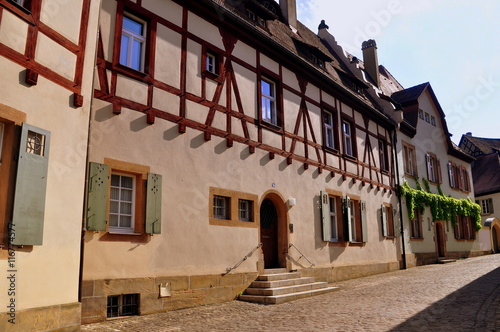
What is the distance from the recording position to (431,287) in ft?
38.4

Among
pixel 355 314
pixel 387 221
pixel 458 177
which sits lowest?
pixel 355 314

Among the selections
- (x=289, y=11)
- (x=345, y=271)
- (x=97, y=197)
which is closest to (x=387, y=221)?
(x=345, y=271)

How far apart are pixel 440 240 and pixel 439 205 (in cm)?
203

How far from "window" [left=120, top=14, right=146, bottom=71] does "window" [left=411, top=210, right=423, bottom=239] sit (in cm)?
1643

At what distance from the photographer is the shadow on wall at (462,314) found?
6.61 meters

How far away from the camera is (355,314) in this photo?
7.98 meters

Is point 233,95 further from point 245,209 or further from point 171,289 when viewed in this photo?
point 171,289

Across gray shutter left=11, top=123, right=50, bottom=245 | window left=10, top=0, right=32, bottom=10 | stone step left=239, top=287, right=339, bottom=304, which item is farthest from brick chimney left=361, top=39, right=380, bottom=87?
gray shutter left=11, top=123, right=50, bottom=245

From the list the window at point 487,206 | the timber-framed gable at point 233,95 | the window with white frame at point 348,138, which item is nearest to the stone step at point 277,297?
the timber-framed gable at point 233,95

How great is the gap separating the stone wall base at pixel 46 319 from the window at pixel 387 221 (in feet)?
45.5

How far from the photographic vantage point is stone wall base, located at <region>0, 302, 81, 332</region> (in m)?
5.53

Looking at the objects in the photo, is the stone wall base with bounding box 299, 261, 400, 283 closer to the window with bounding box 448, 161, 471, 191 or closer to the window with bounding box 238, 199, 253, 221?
the window with bounding box 238, 199, 253, 221

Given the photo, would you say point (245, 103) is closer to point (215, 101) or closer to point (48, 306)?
point (215, 101)

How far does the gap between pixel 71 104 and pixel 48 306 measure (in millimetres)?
3114
